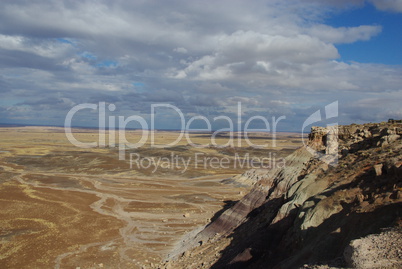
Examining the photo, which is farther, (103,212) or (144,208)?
(144,208)

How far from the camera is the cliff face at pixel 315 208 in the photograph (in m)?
9.62

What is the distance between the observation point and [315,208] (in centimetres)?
1155

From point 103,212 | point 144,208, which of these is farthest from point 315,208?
point 103,212

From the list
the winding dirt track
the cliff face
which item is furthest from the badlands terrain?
the cliff face

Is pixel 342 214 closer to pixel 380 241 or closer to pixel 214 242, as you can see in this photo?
pixel 380 241

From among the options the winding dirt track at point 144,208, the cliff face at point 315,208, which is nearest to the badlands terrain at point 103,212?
the winding dirt track at point 144,208

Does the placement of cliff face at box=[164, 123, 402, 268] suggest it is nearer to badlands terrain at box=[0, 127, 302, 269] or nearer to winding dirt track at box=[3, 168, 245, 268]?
badlands terrain at box=[0, 127, 302, 269]

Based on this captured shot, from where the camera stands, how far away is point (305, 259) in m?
9.59

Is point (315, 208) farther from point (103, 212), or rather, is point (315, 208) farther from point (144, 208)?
point (103, 212)

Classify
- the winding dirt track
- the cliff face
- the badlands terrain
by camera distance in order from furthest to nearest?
the winding dirt track
the badlands terrain
the cliff face

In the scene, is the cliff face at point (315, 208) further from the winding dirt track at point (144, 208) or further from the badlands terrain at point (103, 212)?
the winding dirt track at point (144, 208)

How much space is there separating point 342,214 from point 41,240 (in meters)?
22.1

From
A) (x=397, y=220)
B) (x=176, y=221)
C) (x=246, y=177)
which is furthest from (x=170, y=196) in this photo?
(x=397, y=220)

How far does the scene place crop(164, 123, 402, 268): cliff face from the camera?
9.62 metres
